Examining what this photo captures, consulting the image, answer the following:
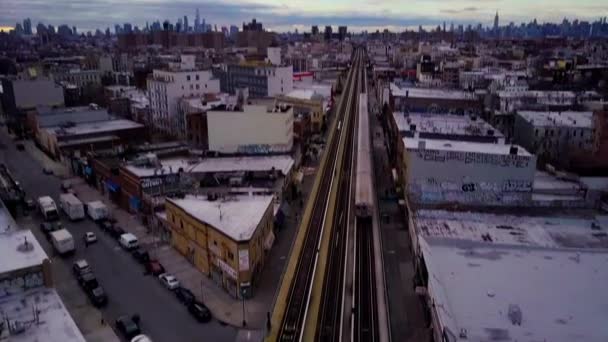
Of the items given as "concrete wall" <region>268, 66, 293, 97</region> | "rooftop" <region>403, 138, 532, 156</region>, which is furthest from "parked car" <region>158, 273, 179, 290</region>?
"concrete wall" <region>268, 66, 293, 97</region>

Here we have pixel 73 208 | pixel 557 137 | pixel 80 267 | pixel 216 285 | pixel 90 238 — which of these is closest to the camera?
pixel 216 285

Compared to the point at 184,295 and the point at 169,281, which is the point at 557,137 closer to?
the point at 184,295

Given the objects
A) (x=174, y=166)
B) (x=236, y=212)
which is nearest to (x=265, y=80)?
(x=174, y=166)

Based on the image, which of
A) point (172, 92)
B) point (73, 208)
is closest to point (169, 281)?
point (73, 208)

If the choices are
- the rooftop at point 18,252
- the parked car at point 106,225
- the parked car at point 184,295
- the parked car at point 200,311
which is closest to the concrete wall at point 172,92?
the parked car at point 106,225

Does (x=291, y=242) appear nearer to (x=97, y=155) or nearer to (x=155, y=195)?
(x=155, y=195)

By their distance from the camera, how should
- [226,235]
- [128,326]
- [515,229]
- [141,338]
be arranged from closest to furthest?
[141,338], [128,326], [226,235], [515,229]

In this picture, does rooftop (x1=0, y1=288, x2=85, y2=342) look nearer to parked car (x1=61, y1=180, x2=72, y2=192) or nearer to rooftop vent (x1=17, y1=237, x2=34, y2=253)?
rooftop vent (x1=17, y1=237, x2=34, y2=253)
